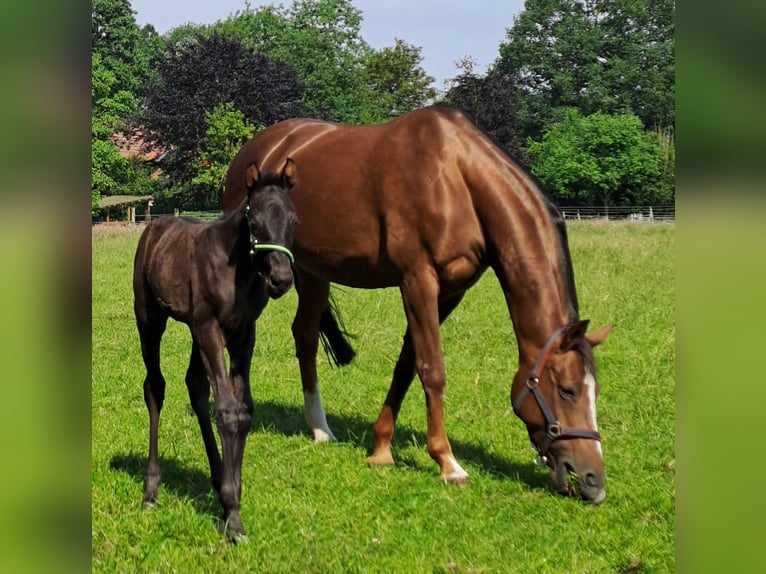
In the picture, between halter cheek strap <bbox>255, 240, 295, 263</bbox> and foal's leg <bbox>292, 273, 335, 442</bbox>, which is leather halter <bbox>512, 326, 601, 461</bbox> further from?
foal's leg <bbox>292, 273, 335, 442</bbox>

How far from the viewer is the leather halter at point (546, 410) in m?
4.60

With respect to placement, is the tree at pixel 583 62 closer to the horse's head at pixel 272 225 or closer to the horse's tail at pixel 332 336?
the horse's tail at pixel 332 336

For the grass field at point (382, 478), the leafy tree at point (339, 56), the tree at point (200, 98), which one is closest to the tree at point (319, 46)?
the leafy tree at point (339, 56)

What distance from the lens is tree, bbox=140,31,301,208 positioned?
4672 cm

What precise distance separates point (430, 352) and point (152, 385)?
1.90 meters

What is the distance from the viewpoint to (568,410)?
466cm

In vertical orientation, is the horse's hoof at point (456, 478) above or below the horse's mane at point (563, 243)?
below

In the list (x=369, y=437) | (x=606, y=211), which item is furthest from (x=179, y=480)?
(x=606, y=211)

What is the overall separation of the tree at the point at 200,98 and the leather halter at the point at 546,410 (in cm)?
4235

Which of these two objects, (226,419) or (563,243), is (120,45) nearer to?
(563,243)

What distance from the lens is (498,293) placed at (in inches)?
523

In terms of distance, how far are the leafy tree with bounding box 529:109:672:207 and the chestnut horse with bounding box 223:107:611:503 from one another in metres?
46.6
